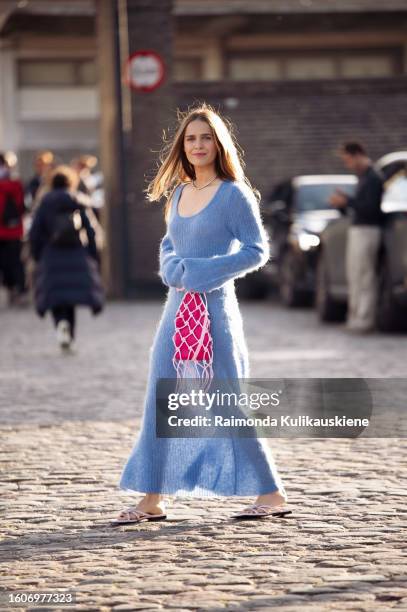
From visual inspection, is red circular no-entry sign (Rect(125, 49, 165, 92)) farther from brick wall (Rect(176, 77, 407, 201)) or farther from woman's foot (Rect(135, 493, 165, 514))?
woman's foot (Rect(135, 493, 165, 514))

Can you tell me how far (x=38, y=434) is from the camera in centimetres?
1011

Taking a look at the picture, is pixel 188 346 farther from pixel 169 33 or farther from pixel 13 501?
pixel 169 33

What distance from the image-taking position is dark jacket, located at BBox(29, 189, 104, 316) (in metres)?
15.5

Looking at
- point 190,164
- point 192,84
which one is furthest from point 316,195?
point 190,164

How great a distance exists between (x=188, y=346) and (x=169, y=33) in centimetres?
1784

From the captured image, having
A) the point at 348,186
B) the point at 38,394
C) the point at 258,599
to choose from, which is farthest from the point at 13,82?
the point at 258,599

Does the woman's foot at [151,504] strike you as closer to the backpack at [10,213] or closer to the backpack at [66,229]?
the backpack at [66,229]

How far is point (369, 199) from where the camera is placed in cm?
1688

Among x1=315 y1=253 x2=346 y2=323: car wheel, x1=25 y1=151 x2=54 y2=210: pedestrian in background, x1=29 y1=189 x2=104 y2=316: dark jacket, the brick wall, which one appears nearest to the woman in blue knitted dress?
x1=29 y1=189 x2=104 y2=316: dark jacket

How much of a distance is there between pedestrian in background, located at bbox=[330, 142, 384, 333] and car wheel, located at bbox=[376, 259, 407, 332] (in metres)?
0.06

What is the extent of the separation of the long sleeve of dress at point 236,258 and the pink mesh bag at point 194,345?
0.09 meters

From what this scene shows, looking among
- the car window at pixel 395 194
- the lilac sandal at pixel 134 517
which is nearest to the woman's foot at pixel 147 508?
the lilac sandal at pixel 134 517

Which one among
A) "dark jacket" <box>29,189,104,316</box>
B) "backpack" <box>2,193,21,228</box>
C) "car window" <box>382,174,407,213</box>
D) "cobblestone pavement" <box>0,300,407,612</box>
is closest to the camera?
"cobblestone pavement" <box>0,300,407,612</box>

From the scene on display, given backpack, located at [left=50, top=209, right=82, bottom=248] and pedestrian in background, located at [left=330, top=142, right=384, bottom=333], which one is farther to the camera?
pedestrian in background, located at [left=330, top=142, right=384, bottom=333]
